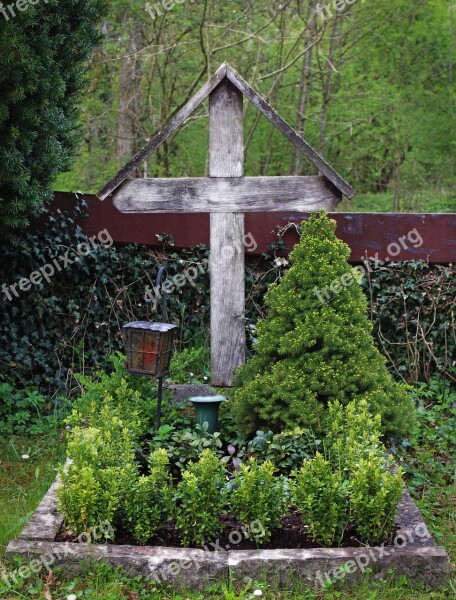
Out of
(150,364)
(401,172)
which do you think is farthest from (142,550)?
(401,172)

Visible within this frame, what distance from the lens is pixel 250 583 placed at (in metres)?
3.29

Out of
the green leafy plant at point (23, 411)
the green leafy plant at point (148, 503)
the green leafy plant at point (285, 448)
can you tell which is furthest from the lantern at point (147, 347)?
the green leafy plant at point (23, 411)

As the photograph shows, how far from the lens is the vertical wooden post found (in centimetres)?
476

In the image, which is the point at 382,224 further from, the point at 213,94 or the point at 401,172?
the point at 401,172

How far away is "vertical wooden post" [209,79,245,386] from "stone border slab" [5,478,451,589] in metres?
1.79

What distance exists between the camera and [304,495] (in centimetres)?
346

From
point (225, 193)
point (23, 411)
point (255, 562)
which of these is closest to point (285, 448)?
point (255, 562)

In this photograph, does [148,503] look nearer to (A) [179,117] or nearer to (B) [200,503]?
(B) [200,503]

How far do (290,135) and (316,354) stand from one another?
1318mm

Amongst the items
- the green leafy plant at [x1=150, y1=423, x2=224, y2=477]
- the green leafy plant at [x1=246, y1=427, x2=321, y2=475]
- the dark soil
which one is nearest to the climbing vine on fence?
the green leafy plant at [x1=150, y1=423, x2=224, y2=477]

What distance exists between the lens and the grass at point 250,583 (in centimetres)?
330

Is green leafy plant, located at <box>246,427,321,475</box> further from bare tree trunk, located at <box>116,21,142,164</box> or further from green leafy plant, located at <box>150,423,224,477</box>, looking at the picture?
bare tree trunk, located at <box>116,21,142,164</box>

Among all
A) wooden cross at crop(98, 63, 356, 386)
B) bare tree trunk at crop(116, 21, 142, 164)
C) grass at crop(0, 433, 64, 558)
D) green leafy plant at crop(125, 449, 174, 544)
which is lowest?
grass at crop(0, 433, 64, 558)

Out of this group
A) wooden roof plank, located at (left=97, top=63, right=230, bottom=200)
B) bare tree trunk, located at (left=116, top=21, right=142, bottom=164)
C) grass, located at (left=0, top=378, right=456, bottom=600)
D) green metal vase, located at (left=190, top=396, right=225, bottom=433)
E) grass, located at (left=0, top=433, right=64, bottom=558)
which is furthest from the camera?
bare tree trunk, located at (left=116, top=21, right=142, bottom=164)
